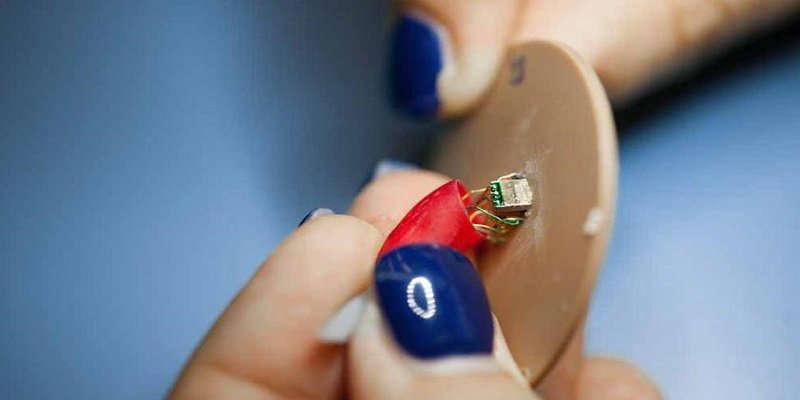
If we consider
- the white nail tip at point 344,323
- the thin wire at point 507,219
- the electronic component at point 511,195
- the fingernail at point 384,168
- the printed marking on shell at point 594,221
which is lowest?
the fingernail at point 384,168

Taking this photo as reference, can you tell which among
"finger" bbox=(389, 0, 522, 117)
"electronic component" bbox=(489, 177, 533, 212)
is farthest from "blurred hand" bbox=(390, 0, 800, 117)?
"electronic component" bbox=(489, 177, 533, 212)

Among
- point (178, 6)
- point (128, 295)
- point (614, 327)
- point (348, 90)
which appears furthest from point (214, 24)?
point (614, 327)

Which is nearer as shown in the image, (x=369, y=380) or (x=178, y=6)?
(x=369, y=380)

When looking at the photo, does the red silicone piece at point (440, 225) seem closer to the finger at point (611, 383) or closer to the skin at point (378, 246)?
the skin at point (378, 246)

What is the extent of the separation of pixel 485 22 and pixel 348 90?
0.18 metres

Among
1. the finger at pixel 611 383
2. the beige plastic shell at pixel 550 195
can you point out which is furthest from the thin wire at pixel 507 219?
the finger at pixel 611 383

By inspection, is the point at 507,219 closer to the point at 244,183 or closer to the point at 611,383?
the point at 611,383

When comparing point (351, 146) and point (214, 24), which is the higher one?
point (214, 24)

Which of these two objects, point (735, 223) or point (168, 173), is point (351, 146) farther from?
point (735, 223)

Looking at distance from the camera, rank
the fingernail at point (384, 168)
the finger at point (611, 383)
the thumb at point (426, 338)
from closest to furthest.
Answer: the thumb at point (426, 338) < the finger at point (611, 383) < the fingernail at point (384, 168)

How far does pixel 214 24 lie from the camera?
72 cm

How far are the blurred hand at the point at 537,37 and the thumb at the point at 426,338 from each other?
0.71 ft

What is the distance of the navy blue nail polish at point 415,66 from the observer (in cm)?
57

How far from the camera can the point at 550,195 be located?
415mm
